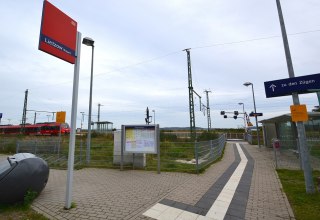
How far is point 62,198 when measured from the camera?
601cm

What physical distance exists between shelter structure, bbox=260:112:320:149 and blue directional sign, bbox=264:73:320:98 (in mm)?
8648

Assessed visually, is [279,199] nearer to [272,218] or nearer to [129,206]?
[272,218]

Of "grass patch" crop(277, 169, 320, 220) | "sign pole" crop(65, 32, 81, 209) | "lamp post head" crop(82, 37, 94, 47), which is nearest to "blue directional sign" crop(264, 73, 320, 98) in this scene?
"grass patch" crop(277, 169, 320, 220)

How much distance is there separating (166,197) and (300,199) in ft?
11.7

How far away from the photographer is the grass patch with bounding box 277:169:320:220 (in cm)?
498

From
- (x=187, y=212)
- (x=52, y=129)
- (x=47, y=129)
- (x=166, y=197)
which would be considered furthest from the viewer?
(x=47, y=129)

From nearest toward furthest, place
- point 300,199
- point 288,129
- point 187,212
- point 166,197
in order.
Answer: point 187,212
point 300,199
point 166,197
point 288,129

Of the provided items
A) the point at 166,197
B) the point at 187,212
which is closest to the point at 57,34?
the point at 166,197

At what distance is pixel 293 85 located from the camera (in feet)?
23.6

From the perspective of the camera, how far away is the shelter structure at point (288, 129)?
663 inches

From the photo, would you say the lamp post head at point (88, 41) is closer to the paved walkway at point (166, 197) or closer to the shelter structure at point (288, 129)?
the paved walkway at point (166, 197)

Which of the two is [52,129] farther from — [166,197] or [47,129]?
[166,197]

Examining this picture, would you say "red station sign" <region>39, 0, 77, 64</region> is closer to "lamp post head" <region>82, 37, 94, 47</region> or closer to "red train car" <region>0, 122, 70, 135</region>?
"lamp post head" <region>82, 37, 94, 47</region>

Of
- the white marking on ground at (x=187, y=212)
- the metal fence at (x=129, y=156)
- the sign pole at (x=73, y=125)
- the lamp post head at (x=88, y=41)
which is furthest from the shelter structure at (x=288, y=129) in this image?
the sign pole at (x=73, y=125)
